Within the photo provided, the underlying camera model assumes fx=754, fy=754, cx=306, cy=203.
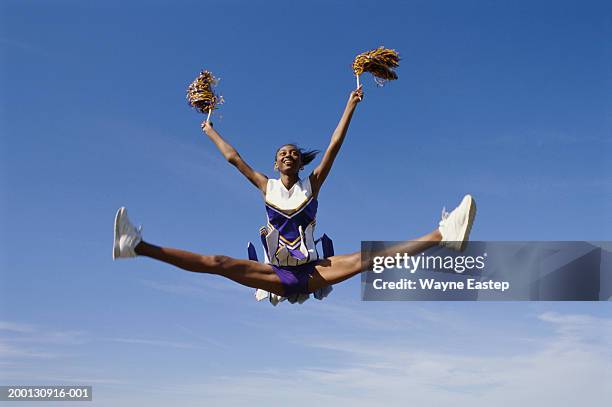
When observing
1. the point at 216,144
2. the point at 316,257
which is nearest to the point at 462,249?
the point at 316,257

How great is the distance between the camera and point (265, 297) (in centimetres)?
939

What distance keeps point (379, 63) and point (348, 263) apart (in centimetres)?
247

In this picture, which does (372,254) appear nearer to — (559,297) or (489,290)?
(489,290)

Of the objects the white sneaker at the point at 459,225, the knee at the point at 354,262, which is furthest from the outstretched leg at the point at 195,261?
the white sneaker at the point at 459,225

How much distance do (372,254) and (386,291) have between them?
0.91 metres

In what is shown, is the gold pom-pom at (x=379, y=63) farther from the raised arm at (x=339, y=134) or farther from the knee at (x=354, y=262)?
the knee at (x=354, y=262)

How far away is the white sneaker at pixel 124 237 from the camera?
8.12 meters

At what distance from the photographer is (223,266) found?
28.7 ft

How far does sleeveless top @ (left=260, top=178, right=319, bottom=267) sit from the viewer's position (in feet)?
29.9

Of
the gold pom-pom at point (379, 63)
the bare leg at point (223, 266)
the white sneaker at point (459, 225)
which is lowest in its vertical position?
the bare leg at point (223, 266)

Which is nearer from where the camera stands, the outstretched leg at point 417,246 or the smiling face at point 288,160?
the outstretched leg at point 417,246

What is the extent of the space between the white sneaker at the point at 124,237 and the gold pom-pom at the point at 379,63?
3.32m

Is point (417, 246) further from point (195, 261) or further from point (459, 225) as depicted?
point (195, 261)

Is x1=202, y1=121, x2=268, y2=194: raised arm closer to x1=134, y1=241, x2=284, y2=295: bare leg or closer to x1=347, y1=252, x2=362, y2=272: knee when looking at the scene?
x1=134, y1=241, x2=284, y2=295: bare leg
